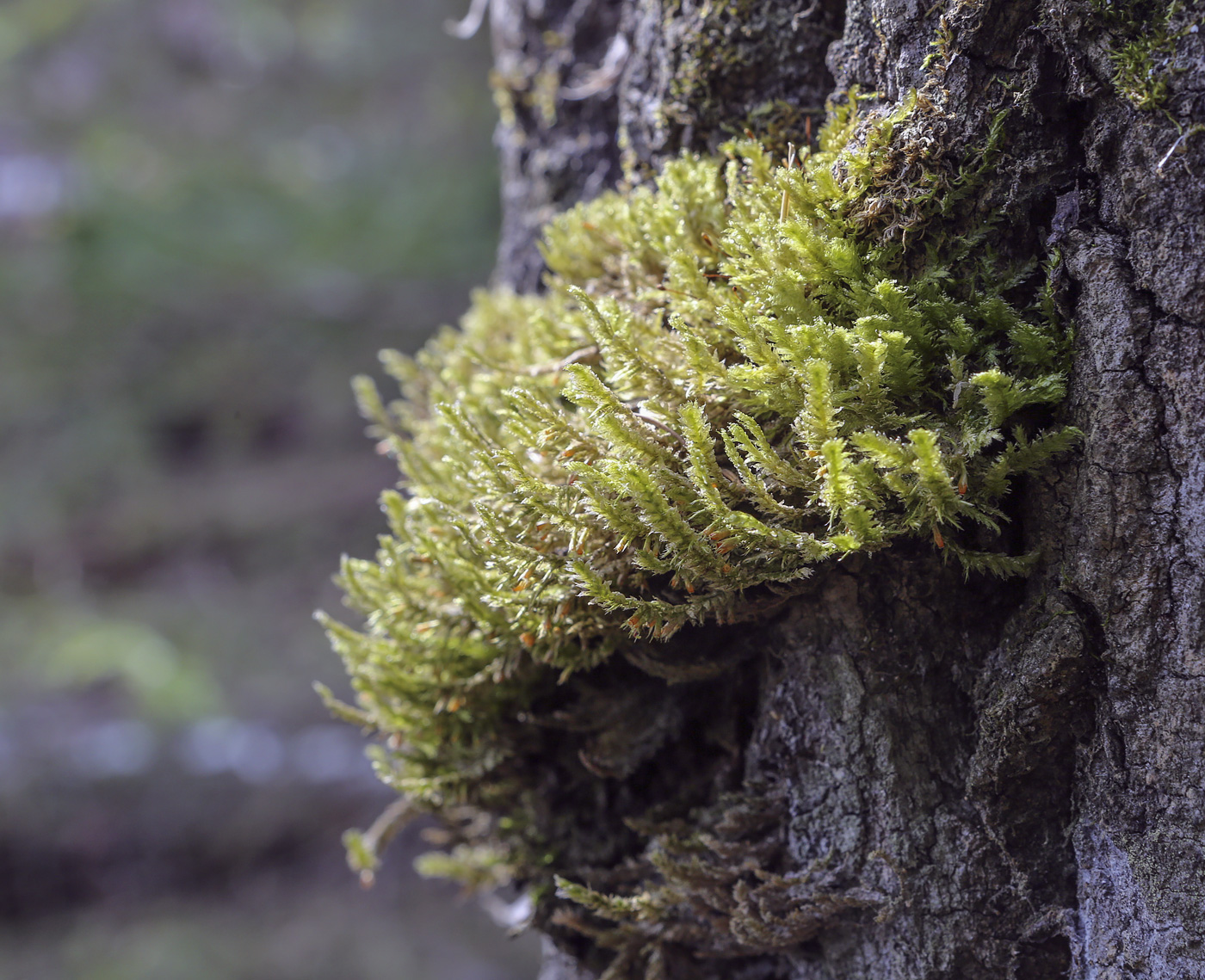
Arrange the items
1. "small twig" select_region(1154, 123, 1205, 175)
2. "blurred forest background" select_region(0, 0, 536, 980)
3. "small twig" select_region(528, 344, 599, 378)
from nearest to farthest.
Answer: "small twig" select_region(1154, 123, 1205, 175), "small twig" select_region(528, 344, 599, 378), "blurred forest background" select_region(0, 0, 536, 980)

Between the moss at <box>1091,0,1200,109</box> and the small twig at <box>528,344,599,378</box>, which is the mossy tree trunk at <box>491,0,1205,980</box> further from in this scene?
the small twig at <box>528,344,599,378</box>

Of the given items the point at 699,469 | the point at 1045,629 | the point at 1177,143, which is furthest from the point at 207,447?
the point at 1177,143

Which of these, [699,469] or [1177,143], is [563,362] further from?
[1177,143]

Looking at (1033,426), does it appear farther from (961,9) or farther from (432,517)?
(432,517)

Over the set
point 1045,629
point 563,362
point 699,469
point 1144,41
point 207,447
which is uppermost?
point 207,447

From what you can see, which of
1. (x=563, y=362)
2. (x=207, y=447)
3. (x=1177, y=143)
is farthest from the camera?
(x=207, y=447)

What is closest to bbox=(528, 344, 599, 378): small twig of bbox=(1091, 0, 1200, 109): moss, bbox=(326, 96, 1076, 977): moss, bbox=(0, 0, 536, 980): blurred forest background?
bbox=(326, 96, 1076, 977): moss

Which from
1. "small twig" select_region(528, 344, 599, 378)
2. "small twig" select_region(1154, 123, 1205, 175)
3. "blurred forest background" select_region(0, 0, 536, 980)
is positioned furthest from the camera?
"blurred forest background" select_region(0, 0, 536, 980)
